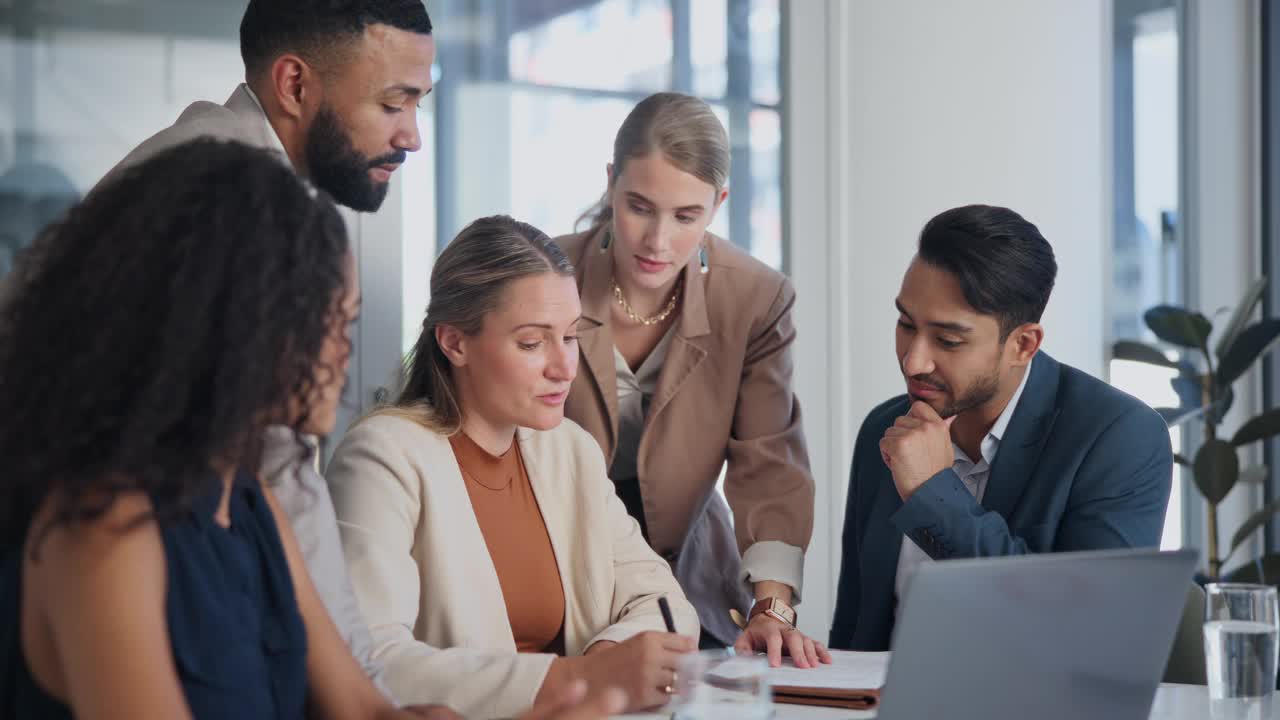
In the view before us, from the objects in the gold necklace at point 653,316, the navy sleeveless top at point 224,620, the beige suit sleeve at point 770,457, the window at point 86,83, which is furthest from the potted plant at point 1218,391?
the navy sleeveless top at point 224,620

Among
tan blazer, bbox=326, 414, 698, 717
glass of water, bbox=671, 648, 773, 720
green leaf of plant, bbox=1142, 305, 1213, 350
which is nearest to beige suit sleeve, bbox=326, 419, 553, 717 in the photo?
tan blazer, bbox=326, 414, 698, 717

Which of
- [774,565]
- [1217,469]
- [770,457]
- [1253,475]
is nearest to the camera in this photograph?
[774,565]

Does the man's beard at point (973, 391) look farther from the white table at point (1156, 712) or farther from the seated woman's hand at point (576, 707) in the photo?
the seated woman's hand at point (576, 707)

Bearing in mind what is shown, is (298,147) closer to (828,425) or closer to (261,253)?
(261,253)

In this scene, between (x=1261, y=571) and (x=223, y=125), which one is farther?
(x=1261, y=571)

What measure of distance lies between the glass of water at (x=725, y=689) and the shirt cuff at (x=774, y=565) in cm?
111

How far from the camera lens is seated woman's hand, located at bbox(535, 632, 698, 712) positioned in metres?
1.71

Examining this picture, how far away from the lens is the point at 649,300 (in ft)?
8.32

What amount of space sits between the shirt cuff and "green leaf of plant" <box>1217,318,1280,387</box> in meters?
2.12

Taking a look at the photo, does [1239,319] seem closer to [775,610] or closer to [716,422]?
[716,422]

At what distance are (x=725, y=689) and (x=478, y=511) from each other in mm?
907

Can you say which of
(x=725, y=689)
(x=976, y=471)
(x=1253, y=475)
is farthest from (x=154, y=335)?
(x=1253, y=475)

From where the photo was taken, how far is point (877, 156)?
380 centimetres

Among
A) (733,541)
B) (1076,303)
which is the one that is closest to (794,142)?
(1076,303)
